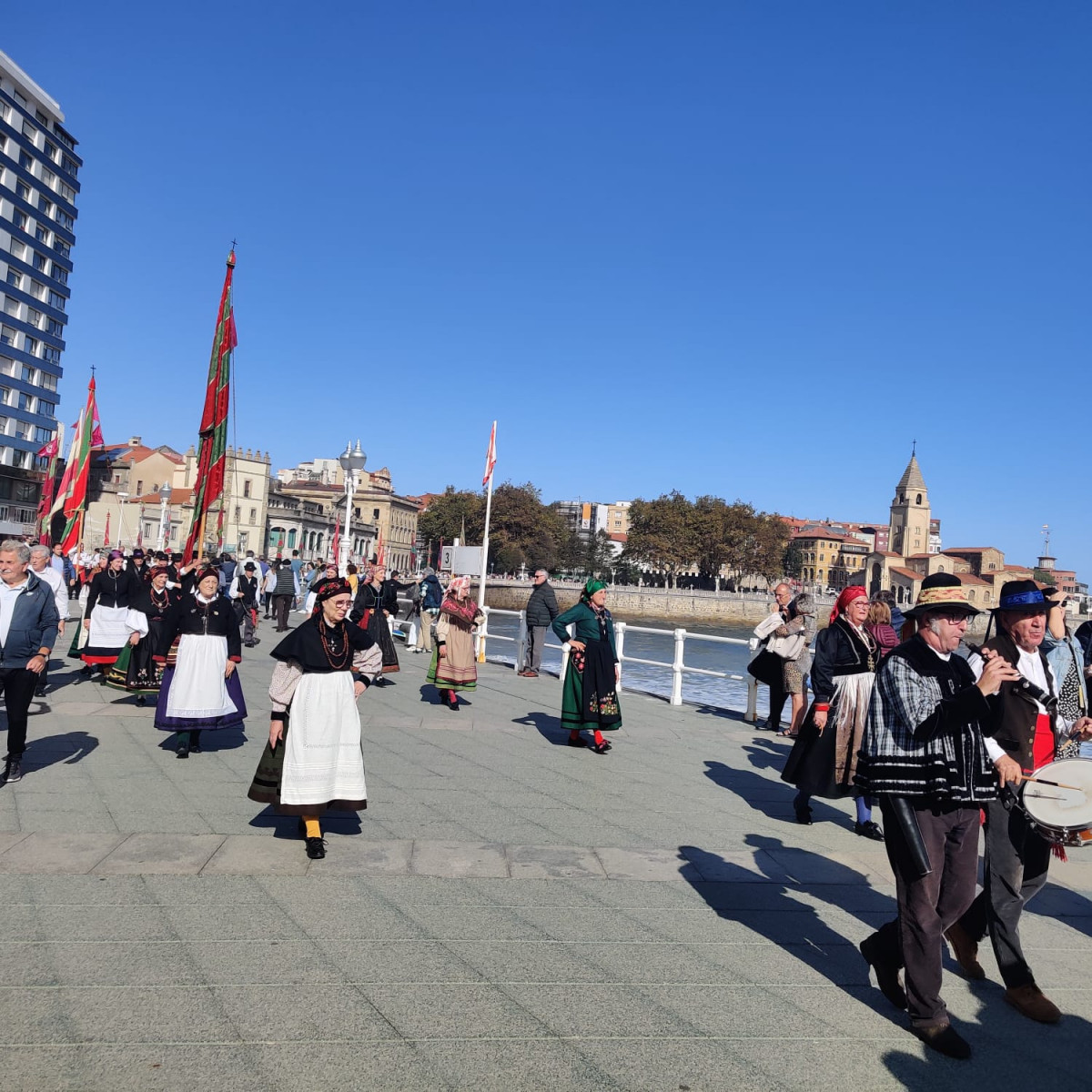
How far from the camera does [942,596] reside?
12.7ft

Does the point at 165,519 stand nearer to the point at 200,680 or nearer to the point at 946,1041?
the point at 200,680

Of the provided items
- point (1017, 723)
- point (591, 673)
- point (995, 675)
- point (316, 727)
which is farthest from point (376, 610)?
point (995, 675)

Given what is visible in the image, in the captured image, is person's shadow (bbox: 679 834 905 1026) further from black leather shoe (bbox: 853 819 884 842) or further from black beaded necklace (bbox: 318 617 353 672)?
black beaded necklace (bbox: 318 617 353 672)

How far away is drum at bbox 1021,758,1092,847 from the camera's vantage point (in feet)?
12.6

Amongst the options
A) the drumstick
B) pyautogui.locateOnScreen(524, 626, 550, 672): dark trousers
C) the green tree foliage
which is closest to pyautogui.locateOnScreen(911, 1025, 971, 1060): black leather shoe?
the drumstick

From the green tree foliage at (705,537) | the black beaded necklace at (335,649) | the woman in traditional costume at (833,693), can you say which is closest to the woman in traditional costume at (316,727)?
the black beaded necklace at (335,649)

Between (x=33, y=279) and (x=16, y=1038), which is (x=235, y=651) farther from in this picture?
(x=33, y=279)

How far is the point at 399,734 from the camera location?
1000 centimetres

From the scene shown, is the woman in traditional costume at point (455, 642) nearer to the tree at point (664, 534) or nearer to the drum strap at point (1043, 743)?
the drum strap at point (1043, 743)

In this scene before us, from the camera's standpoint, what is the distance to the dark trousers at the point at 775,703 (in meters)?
11.5

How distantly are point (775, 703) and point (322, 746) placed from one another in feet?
23.5

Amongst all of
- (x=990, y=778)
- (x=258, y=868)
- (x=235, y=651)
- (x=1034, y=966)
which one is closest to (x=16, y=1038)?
(x=258, y=868)

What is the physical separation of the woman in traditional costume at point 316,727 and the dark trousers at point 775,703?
21.9 feet

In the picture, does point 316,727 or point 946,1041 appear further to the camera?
point 316,727
